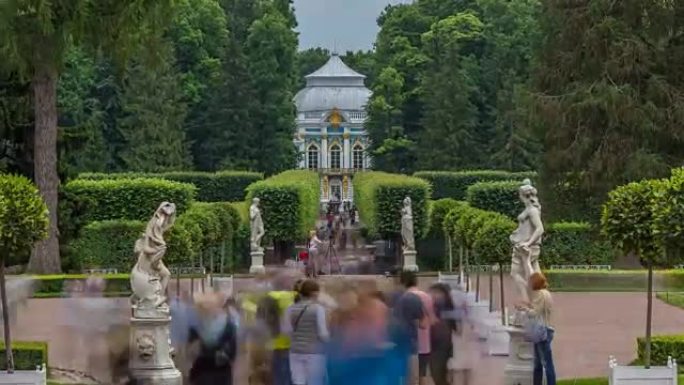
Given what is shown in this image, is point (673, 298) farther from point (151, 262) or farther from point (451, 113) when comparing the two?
point (451, 113)

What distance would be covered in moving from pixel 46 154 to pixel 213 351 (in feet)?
72.1

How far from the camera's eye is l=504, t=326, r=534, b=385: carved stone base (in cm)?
1491

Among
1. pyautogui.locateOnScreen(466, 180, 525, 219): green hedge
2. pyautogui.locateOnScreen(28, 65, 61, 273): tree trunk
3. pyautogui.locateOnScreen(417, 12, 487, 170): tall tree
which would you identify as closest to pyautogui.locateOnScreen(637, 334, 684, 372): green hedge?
pyautogui.locateOnScreen(28, 65, 61, 273): tree trunk

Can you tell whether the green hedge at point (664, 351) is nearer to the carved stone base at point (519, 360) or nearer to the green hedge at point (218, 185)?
the carved stone base at point (519, 360)

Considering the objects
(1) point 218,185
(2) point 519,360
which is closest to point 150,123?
(1) point 218,185

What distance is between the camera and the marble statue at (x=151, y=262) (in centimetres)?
1479

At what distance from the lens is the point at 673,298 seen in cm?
3056

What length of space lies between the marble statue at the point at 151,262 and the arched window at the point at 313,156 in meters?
97.9

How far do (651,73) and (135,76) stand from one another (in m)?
32.3

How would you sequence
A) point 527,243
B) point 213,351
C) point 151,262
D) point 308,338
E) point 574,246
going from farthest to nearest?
1. point 574,246
2. point 151,262
3. point 527,243
4. point 213,351
5. point 308,338

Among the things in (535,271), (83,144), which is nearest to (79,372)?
(535,271)

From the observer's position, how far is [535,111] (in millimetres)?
36062

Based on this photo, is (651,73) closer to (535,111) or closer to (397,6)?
(535,111)

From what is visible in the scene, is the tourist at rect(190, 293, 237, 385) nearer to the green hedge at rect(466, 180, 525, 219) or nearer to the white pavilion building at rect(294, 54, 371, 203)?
the green hedge at rect(466, 180, 525, 219)
